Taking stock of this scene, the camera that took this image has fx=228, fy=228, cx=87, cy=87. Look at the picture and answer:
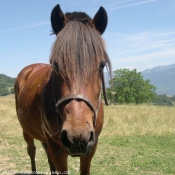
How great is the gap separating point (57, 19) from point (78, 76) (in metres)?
0.78

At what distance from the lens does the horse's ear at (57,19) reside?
7.44 ft

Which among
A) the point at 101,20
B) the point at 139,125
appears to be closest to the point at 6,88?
the point at 139,125

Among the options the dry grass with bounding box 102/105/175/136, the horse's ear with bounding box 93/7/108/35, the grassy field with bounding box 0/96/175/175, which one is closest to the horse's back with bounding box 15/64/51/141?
the horse's ear with bounding box 93/7/108/35

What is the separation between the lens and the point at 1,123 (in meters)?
10.4

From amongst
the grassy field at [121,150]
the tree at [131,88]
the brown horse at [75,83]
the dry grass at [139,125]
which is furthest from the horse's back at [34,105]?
the tree at [131,88]

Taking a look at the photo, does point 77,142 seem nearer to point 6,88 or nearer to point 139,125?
point 139,125

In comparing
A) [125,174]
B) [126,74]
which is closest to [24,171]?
[125,174]

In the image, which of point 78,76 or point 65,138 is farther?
point 78,76

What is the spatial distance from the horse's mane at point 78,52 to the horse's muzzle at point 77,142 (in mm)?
449

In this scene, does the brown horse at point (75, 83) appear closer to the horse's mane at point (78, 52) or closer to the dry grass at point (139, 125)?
the horse's mane at point (78, 52)

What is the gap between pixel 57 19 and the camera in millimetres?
2322

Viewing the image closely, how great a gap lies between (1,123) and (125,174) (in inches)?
282

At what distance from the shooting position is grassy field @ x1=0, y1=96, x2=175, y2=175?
210 inches

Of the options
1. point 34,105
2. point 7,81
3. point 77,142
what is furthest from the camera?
point 7,81
